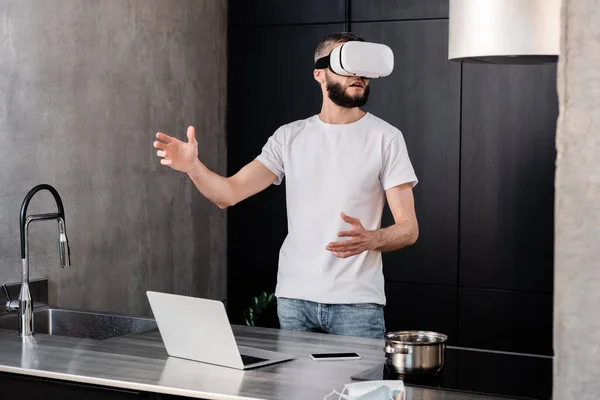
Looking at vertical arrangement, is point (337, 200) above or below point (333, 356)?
above

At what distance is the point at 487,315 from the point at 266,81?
71.9 inches

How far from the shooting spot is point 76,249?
398 cm

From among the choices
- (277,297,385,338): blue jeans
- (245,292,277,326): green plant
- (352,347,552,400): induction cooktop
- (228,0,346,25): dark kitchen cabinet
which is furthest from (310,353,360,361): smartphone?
(228,0,346,25): dark kitchen cabinet

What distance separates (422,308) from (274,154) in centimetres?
189

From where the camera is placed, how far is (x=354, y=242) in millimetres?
2943

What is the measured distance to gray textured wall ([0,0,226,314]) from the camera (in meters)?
3.61

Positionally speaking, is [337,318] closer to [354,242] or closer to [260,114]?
[354,242]

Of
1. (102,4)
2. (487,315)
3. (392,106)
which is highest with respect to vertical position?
(102,4)

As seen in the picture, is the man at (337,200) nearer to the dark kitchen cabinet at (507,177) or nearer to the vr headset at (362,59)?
the vr headset at (362,59)

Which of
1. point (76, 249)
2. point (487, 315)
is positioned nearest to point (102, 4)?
point (76, 249)

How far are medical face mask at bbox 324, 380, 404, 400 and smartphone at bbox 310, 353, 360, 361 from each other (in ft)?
1.89

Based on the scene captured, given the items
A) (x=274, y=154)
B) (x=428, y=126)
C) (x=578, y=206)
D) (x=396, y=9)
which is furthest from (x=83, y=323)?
(x=578, y=206)

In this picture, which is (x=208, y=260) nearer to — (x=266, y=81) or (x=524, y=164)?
(x=266, y=81)

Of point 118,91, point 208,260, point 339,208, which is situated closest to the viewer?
point 339,208
